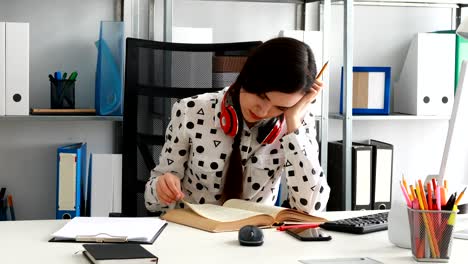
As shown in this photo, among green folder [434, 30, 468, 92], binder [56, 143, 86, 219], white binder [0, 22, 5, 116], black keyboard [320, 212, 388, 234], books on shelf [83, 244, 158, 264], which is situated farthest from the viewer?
green folder [434, 30, 468, 92]

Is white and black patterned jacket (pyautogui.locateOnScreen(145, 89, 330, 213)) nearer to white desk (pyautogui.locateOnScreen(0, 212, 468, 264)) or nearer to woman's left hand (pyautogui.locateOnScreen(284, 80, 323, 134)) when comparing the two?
woman's left hand (pyautogui.locateOnScreen(284, 80, 323, 134))

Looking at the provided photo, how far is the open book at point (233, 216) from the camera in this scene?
1.66 metres

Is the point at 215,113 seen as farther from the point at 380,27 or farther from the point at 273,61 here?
the point at 380,27

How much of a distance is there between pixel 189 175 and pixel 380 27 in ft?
5.20

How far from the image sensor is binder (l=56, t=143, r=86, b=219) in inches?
109

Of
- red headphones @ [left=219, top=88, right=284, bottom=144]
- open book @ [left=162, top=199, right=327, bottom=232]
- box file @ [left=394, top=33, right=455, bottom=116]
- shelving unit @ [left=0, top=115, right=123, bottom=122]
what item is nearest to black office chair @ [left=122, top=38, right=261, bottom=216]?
red headphones @ [left=219, top=88, right=284, bottom=144]

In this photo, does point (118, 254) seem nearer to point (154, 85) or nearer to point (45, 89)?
point (154, 85)

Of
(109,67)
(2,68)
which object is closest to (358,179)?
(109,67)

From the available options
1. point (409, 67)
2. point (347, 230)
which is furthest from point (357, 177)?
point (347, 230)

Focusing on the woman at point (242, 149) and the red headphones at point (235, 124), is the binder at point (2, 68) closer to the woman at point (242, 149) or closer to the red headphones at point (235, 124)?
the woman at point (242, 149)

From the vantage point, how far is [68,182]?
2775 mm

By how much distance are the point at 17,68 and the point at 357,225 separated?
4.93 ft

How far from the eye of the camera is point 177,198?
6.15ft

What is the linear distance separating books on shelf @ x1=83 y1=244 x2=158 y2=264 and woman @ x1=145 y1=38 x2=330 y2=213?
0.50 meters
